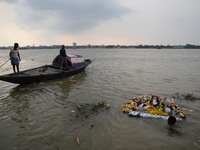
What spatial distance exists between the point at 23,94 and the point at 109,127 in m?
5.58

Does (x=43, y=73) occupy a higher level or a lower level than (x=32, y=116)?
higher

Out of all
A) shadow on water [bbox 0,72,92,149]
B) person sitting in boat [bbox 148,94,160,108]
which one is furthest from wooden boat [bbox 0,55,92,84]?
person sitting in boat [bbox 148,94,160,108]

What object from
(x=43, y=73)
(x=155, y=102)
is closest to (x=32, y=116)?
(x=155, y=102)

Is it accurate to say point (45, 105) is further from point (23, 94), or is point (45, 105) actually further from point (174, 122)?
point (174, 122)

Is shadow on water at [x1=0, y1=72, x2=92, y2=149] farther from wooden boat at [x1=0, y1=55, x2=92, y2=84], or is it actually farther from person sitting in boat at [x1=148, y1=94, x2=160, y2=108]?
person sitting in boat at [x1=148, y1=94, x2=160, y2=108]

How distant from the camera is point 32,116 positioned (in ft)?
16.1

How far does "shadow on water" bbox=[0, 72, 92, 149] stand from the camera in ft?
12.2

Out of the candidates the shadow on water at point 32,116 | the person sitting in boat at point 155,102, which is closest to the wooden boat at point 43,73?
the shadow on water at point 32,116

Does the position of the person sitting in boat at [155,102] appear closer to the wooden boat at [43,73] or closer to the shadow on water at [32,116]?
the shadow on water at [32,116]

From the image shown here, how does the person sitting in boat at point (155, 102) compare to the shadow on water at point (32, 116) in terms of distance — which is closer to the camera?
the shadow on water at point (32, 116)

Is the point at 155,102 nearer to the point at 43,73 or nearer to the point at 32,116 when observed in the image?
the point at 32,116

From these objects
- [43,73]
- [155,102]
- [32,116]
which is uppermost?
[43,73]

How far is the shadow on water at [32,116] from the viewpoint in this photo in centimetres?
372

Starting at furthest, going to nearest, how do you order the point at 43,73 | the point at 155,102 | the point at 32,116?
the point at 43,73, the point at 155,102, the point at 32,116
